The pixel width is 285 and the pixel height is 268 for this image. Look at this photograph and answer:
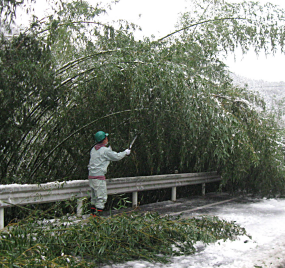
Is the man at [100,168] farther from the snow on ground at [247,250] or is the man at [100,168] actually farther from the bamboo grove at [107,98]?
the snow on ground at [247,250]

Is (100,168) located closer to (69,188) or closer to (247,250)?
(69,188)

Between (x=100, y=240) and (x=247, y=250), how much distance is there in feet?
7.40

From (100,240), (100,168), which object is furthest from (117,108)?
(100,240)

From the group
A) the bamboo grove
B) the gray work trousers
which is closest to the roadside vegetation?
the bamboo grove

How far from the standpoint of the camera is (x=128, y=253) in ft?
16.5

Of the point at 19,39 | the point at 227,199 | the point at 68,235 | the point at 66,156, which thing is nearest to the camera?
the point at 68,235

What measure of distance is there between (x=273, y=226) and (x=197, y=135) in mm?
2312

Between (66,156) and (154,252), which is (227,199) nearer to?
(66,156)

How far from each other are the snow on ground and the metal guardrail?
5.91 ft

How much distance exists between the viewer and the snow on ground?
493 cm

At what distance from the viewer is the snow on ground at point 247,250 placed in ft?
16.2

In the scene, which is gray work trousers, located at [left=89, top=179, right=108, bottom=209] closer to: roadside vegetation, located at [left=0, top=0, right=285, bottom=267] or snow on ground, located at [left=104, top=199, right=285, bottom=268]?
roadside vegetation, located at [left=0, top=0, right=285, bottom=267]

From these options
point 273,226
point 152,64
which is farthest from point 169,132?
point 273,226

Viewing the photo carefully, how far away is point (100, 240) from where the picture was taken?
482 centimetres
